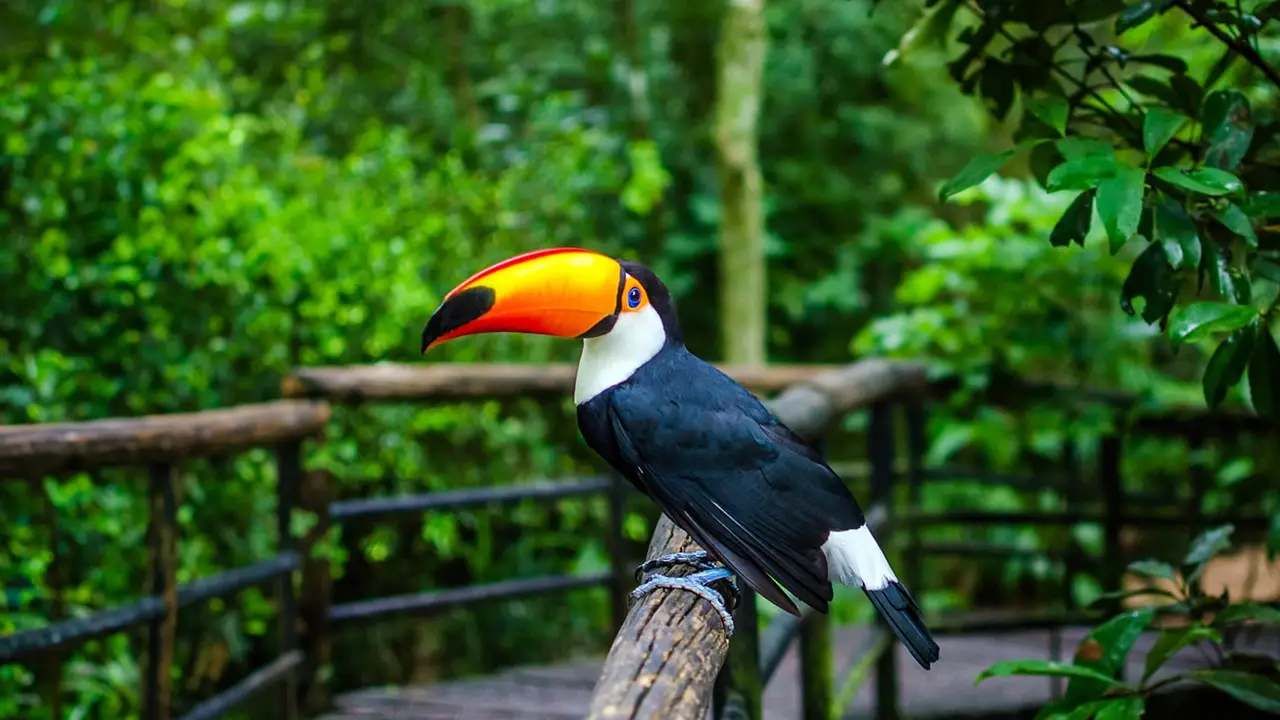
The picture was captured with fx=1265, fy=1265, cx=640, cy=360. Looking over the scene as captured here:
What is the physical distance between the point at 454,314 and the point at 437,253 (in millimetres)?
3008

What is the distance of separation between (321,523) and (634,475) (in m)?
1.65

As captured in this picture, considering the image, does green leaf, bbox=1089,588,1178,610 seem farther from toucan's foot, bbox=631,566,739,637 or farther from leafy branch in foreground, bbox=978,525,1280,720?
toucan's foot, bbox=631,566,739,637

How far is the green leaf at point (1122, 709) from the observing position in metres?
1.73

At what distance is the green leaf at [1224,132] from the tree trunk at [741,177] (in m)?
4.74

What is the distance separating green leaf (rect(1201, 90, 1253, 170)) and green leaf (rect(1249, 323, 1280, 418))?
0.78 ft

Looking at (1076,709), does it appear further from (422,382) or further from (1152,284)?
(422,382)

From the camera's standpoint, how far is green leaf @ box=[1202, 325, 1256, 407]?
1.64 meters

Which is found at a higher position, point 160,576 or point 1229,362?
point 1229,362

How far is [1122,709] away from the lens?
1743 millimetres

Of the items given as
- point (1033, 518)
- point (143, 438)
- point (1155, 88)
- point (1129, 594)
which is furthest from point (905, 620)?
point (1033, 518)

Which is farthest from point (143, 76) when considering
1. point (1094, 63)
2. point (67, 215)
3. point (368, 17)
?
point (1094, 63)

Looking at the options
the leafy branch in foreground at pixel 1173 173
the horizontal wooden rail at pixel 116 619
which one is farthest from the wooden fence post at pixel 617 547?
the leafy branch in foreground at pixel 1173 173

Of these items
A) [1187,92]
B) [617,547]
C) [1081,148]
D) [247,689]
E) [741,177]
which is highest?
[741,177]

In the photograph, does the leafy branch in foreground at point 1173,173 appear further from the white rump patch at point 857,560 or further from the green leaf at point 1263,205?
the white rump patch at point 857,560
